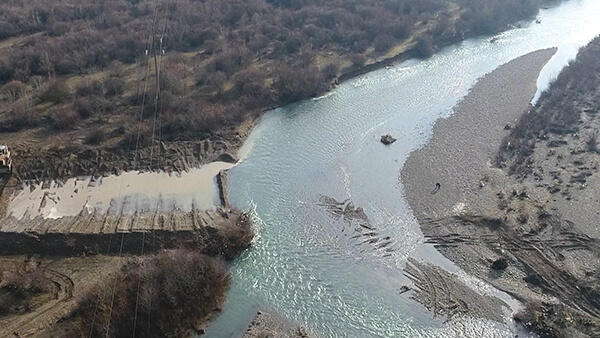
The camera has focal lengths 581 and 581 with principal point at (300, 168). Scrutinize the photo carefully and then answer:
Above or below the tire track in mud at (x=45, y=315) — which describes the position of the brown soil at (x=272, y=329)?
below

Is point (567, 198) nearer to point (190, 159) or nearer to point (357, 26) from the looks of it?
point (190, 159)

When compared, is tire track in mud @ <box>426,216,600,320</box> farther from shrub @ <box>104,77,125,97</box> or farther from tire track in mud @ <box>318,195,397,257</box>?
shrub @ <box>104,77,125,97</box>

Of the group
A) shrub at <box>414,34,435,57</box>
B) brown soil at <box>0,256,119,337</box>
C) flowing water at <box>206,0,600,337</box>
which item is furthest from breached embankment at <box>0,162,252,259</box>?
shrub at <box>414,34,435,57</box>

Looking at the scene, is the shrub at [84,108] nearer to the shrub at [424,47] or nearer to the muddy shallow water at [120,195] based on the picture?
the muddy shallow water at [120,195]

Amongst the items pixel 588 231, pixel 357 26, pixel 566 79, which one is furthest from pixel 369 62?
pixel 588 231

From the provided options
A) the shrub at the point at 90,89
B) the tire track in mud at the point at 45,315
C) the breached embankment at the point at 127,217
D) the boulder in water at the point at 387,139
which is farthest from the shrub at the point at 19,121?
the boulder in water at the point at 387,139

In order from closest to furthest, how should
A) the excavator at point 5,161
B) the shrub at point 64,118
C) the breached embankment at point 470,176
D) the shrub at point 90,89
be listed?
1. the breached embankment at point 470,176
2. the excavator at point 5,161
3. the shrub at point 64,118
4. the shrub at point 90,89
